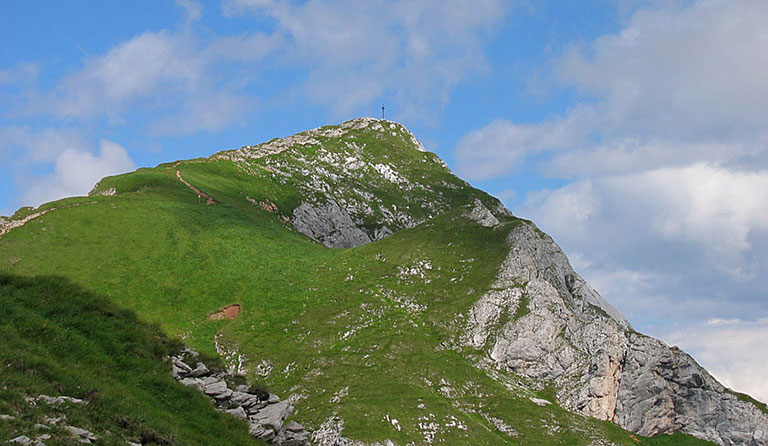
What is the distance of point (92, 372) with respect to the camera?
2702cm

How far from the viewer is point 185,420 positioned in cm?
2744

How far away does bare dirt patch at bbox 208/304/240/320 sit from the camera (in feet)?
246

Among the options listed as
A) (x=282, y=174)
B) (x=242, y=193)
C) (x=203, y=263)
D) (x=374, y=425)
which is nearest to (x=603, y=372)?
(x=374, y=425)

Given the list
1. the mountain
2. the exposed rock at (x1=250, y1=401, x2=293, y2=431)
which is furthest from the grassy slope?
the mountain

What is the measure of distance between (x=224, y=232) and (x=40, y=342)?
70.4 metres

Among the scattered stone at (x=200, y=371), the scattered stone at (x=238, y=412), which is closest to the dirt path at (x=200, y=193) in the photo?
the scattered stone at (x=200, y=371)

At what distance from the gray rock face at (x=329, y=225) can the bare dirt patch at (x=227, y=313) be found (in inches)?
1935

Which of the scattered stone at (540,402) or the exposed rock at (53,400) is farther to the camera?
the scattered stone at (540,402)

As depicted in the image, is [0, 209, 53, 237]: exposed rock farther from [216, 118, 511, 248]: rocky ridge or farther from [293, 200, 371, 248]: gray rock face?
[216, 118, 511, 248]: rocky ridge

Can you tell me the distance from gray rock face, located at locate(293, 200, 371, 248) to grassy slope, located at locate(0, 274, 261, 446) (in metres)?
92.9

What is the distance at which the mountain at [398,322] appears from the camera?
6334 cm

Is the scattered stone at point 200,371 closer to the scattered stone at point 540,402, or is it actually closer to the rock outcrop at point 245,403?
the rock outcrop at point 245,403

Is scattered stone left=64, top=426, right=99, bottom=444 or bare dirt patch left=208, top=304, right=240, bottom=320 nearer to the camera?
scattered stone left=64, top=426, right=99, bottom=444

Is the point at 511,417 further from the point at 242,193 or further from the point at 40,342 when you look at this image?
the point at 242,193
